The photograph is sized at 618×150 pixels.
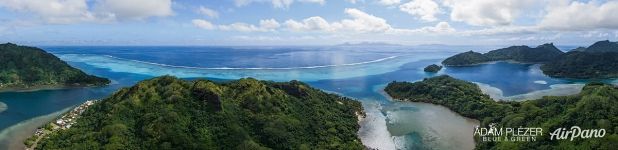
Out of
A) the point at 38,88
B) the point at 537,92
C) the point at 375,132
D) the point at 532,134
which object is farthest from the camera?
the point at 537,92

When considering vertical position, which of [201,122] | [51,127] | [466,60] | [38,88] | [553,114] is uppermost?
[553,114]

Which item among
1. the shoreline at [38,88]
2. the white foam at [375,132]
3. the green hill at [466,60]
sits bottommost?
the white foam at [375,132]

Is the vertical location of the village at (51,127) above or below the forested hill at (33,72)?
below

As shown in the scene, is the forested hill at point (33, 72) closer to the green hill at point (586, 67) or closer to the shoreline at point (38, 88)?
the shoreline at point (38, 88)

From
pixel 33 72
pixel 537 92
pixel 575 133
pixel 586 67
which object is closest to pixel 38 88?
pixel 33 72

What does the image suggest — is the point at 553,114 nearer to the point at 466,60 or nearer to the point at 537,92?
the point at 537,92

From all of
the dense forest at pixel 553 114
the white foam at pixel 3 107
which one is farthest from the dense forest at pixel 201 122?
the white foam at pixel 3 107

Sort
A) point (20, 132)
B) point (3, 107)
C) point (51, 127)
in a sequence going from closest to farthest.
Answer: point (51, 127) → point (20, 132) → point (3, 107)
